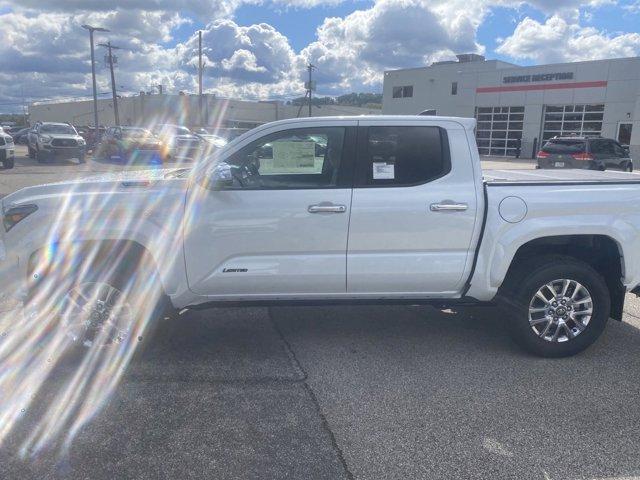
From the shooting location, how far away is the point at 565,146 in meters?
18.8

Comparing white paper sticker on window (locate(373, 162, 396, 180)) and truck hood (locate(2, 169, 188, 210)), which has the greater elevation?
white paper sticker on window (locate(373, 162, 396, 180))

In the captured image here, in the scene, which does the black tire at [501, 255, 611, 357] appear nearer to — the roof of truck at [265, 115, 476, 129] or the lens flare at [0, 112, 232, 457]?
the roof of truck at [265, 115, 476, 129]

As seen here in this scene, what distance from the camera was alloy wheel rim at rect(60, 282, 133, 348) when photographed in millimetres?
3990

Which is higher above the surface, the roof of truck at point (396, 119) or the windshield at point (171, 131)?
the roof of truck at point (396, 119)

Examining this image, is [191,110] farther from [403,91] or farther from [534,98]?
[534,98]

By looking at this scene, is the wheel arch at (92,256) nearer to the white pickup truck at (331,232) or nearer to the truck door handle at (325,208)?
the white pickup truck at (331,232)

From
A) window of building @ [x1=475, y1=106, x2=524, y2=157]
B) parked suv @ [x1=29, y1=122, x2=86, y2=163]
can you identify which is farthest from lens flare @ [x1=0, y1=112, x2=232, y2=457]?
window of building @ [x1=475, y1=106, x2=524, y2=157]

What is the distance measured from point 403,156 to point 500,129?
36378 mm

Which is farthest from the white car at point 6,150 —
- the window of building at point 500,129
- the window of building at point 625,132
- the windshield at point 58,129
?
the window of building at point 625,132

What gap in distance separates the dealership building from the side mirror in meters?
32.0

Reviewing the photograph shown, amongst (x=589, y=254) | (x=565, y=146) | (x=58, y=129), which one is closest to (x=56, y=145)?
(x=58, y=129)

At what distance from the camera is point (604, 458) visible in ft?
9.81

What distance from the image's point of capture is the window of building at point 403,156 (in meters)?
4.01

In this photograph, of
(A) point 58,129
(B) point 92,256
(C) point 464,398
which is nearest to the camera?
(C) point 464,398
